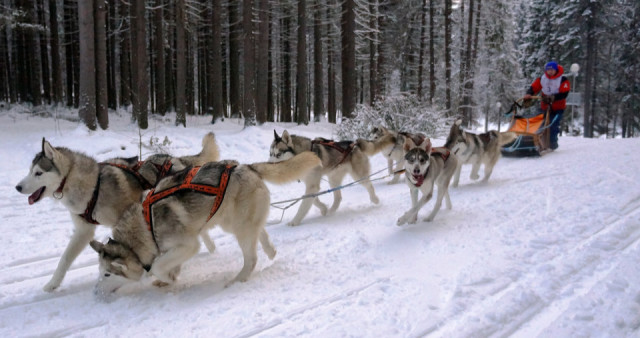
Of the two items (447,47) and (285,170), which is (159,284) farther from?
(447,47)

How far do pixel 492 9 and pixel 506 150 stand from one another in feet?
68.4

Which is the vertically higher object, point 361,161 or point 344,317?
point 361,161

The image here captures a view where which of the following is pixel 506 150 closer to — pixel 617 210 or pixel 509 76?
pixel 617 210

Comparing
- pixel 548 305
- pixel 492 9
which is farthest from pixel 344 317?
pixel 492 9

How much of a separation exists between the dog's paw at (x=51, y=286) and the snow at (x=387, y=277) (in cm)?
8

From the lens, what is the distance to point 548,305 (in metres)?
3.32

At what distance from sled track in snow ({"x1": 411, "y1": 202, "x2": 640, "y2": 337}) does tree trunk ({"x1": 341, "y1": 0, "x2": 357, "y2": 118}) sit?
13675 mm

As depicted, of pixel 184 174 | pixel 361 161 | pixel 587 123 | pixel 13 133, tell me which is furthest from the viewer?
pixel 587 123

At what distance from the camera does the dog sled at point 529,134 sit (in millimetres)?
10922

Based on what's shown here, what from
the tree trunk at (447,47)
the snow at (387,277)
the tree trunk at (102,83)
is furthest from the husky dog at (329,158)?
the tree trunk at (447,47)

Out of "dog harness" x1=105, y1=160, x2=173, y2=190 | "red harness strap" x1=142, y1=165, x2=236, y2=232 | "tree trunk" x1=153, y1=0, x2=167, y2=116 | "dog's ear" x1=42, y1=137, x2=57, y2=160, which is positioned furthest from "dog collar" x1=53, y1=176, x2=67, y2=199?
"tree trunk" x1=153, y1=0, x2=167, y2=116

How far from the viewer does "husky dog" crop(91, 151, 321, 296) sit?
366 centimetres

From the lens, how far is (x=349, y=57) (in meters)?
18.0

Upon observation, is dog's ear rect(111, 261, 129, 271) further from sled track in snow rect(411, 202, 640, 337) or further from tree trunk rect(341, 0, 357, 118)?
tree trunk rect(341, 0, 357, 118)
